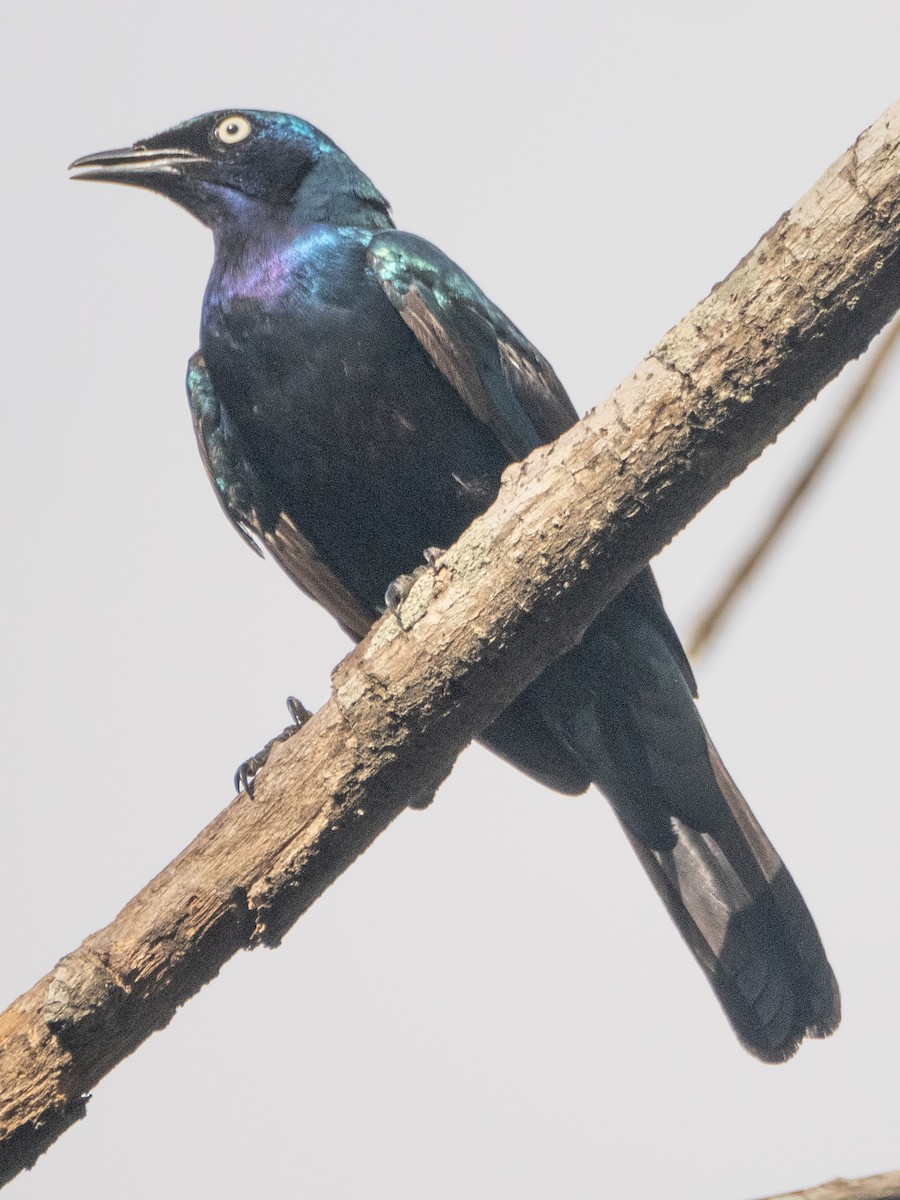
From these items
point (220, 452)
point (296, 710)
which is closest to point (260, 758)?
point (296, 710)

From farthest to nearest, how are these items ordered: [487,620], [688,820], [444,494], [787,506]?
[688,820] → [444,494] → [487,620] → [787,506]

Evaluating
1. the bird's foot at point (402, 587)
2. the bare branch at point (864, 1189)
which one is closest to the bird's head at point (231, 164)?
the bird's foot at point (402, 587)

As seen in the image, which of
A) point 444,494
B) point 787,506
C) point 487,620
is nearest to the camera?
point 787,506

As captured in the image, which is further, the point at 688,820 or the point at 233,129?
the point at 233,129

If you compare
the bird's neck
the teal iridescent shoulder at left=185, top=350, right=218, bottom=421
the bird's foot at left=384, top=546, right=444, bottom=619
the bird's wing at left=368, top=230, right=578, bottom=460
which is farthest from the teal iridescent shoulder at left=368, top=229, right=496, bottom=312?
the bird's foot at left=384, top=546, right=444, bottom=619

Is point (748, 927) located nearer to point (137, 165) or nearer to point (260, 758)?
point (260, 758)

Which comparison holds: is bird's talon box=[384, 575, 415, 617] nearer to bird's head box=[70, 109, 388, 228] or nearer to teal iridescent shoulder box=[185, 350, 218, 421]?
teal iridescent shoulder box=[185, 350, 218, 421]
